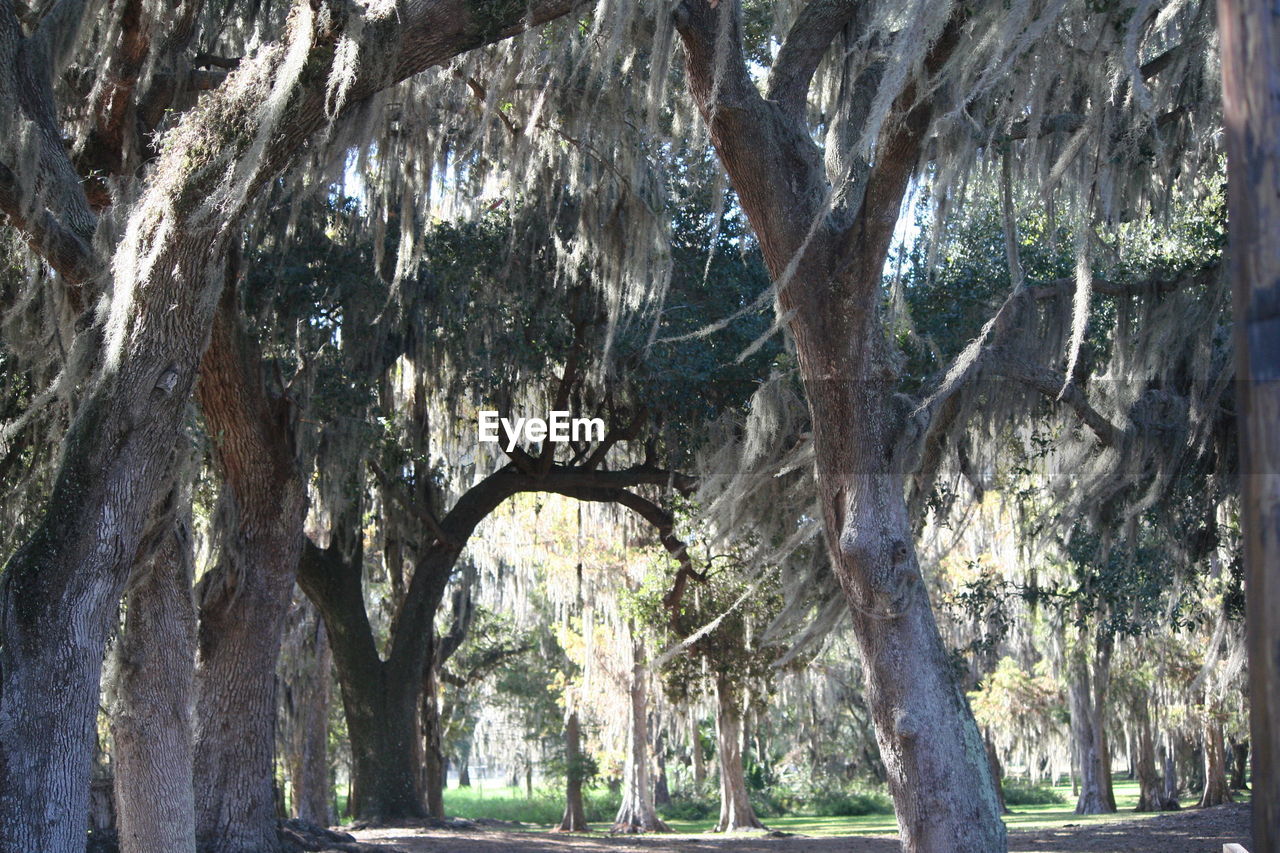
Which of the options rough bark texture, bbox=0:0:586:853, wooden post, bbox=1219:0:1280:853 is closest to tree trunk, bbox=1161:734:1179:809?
rough bark texture, bbox=0:0:586:853

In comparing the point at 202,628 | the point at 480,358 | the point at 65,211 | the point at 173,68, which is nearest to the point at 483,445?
the point at 480,358

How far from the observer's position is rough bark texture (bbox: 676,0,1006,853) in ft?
18.8

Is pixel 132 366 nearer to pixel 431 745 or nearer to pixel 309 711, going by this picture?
pixel 309 711

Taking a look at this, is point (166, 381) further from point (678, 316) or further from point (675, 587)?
point (675, 587)

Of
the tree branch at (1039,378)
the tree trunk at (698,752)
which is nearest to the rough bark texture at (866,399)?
the tree branch at (1039,378)

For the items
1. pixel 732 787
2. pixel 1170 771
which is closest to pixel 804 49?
pixel 732 787

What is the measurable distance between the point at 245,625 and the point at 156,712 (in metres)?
2.53

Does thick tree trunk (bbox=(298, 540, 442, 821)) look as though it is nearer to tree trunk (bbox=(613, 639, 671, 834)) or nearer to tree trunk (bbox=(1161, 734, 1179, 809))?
tree trunk (bbox=(613, 639, 671, 834))

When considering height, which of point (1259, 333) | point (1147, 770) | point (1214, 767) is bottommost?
point (1147, 770)

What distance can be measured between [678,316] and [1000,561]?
31.2 ft

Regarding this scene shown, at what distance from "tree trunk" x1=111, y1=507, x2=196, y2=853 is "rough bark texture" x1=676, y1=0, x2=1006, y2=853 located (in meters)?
3.36

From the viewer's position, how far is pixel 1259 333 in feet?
8.44

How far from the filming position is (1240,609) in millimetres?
9484

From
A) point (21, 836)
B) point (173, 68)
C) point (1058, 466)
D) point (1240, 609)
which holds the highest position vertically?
point (173, 68)
